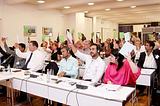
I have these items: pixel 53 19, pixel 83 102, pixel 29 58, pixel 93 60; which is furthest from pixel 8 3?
pixel 83 102

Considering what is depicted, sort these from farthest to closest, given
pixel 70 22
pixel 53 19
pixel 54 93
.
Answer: pixel 70 22 → pixel 53 19 → pixel 54 93

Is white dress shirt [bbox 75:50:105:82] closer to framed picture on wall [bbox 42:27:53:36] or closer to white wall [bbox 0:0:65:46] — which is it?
white wall [bbox 0:0:65:46]

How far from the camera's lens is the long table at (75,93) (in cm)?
213

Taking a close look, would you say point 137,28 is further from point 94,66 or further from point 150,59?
point 94,66

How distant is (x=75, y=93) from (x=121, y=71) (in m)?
0.91

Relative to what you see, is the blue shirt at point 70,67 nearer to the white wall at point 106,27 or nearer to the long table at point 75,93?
the long table at point 75,93

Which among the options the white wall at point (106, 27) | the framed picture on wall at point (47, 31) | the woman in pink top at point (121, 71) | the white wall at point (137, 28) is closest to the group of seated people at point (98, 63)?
the woman in pink top at point (121, 71)

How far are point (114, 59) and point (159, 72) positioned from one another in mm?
2064

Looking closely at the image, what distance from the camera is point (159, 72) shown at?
14.1 feet

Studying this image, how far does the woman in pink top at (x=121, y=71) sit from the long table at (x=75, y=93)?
14.0 inches

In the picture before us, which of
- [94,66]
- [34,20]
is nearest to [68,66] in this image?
[94,66]

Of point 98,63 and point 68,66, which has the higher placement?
point 98,63

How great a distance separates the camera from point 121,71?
2.82 m

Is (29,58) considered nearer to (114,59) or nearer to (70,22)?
(114,59)
